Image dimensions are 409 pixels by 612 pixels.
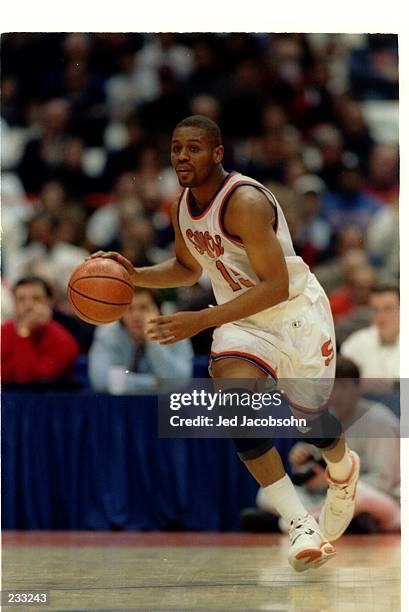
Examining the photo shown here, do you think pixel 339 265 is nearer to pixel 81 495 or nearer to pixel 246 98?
pixel 246 98

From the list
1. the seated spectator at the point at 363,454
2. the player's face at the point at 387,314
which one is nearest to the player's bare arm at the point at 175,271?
the seated spectator at the point at 363,454

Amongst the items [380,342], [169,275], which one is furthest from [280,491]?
[380,342]

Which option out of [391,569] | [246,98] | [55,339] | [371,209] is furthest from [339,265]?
[391,569]

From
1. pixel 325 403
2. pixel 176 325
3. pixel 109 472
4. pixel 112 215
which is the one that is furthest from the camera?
pixel 112 215

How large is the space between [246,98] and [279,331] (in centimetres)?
230

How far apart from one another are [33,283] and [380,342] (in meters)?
2.16

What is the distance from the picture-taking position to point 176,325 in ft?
14.9

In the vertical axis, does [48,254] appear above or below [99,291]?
above

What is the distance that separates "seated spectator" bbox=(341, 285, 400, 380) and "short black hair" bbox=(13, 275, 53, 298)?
186 cm

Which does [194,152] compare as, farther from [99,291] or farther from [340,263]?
[340,263]

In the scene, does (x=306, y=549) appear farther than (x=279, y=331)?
No

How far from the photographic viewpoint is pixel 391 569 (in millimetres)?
5145

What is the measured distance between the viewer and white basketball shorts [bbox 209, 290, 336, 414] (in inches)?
199

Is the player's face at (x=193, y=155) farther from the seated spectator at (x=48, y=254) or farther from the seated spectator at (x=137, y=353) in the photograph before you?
the seated spectator at (x=48, y=254)
